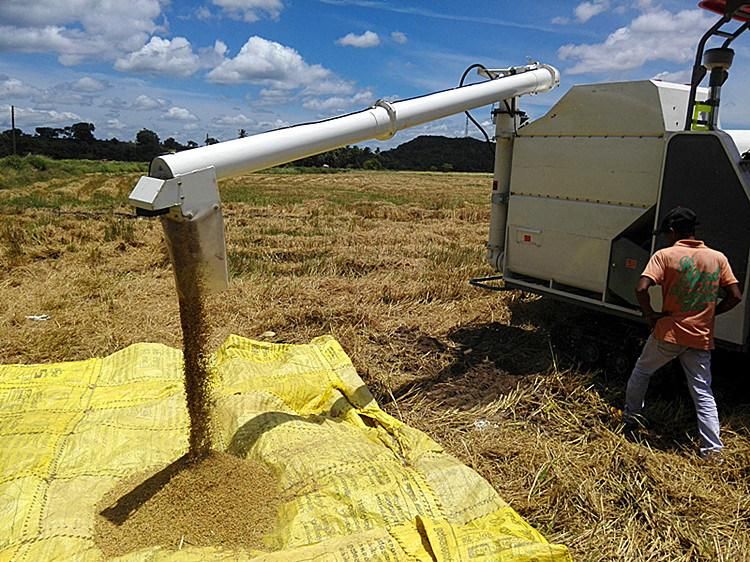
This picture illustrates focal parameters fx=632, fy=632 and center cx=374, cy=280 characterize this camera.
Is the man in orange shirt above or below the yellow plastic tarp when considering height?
above

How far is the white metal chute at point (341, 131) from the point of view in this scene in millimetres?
3297

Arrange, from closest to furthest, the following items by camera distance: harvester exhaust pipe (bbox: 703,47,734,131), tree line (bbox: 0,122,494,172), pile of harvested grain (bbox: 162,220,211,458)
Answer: pile of harvested grain (bbox: 162,220,211,458)
harvester exhaust pipe (bbox: 703,47,734,131)
tree line (bbox: 0,122,494,172)

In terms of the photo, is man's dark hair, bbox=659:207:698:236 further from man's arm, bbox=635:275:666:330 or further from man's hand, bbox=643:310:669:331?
man's hand, bbox=643:310:669:331

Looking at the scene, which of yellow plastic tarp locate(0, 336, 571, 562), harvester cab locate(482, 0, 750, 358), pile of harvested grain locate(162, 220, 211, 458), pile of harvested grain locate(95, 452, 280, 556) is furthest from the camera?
harvester cab locate(482, 0, 750, 358)

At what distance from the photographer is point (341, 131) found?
3979 mm

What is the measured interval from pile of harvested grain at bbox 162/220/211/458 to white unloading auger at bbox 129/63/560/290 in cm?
5

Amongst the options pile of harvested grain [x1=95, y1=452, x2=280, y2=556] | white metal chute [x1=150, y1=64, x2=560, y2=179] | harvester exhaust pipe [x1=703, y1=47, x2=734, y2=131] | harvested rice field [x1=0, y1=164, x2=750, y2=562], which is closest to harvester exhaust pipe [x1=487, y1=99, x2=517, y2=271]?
white metal chute [x1=150, y1=64, x2=560, y2=179]

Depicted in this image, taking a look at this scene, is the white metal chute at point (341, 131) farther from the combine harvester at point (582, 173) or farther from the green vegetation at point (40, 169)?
the green vegetation at point (40, 169)

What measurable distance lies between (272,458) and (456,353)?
110 inches

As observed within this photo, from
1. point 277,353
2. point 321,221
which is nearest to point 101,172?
point 321,221

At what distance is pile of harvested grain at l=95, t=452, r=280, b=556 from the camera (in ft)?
10.0

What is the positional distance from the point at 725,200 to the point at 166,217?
144 inches

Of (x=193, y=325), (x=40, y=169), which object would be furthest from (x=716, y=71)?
(x=40, y=169)

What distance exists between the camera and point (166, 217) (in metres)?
3.18
